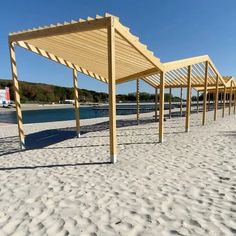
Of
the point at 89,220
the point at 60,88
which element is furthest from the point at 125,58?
the point at 60,88

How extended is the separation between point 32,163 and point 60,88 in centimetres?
13146

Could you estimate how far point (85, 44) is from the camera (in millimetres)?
7398

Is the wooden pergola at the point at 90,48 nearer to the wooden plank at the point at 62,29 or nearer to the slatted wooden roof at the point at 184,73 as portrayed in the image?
the wooden plank at the point at 62,29

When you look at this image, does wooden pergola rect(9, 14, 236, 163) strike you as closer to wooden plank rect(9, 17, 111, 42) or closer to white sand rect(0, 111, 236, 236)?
wooden plank rect(9, 17, 111, 42)

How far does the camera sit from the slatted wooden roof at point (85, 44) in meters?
5.79

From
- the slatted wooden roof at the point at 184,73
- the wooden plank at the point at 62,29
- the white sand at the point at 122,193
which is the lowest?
the white sand at the point at 122,193

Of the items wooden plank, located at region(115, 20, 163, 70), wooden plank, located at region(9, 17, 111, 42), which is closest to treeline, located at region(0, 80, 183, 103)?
wooden plank, located at region(115, 20, 163, 70)

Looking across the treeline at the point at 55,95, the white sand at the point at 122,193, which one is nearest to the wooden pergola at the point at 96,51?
the white sand at the point at 122,193

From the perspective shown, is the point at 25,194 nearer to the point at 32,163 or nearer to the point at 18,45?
the point at 32,163

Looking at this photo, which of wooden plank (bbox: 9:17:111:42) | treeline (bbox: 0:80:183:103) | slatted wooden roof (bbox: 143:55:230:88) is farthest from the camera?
treeline (bbox: 0:80:183:103)

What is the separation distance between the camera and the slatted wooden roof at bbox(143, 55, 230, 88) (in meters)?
10.1

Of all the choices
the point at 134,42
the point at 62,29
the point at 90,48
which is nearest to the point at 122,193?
the point at 134,42

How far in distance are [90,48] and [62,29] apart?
5.69 feet

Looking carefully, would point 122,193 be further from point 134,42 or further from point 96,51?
point 96,51
